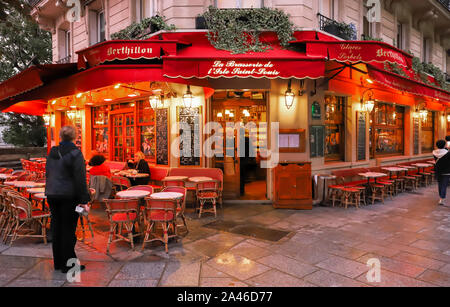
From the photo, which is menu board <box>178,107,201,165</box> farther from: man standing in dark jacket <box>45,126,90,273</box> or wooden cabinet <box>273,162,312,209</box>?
man standing in dark jacket <box>45,126,90,273</box>

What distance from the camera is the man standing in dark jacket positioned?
4.06 metres

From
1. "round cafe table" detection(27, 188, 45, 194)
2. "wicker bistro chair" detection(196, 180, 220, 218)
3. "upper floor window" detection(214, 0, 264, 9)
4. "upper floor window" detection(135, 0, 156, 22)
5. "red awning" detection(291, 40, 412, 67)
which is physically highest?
"upper floor window" detection(135, 0, 156, 22)

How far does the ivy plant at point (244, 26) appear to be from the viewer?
787cm

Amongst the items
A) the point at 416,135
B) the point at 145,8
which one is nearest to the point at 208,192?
the point at 145,8

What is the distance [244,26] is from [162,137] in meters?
3.85

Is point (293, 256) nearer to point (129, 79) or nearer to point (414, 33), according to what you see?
point (129, 79)

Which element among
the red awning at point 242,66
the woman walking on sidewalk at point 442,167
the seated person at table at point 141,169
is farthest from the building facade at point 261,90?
the woman walking on sidewalk at point 442,167

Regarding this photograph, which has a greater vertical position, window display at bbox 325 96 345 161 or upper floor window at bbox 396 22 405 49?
upper floor window at bbox 396 22 405 49

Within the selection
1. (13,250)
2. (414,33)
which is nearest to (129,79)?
(13,250)

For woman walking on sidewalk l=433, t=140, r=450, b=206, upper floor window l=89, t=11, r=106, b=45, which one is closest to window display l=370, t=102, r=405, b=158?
woman walking on sidewalk l=433, t=140, r=450, b=206

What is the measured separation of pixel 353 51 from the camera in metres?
7.01

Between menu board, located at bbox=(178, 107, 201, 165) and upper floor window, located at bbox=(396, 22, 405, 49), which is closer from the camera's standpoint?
menu board, located at bbox=(178, 107, 201, 165)

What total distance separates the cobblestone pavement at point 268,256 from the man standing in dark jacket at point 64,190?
1.21 feet

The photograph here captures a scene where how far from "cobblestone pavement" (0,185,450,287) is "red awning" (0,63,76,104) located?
12.4 ft
